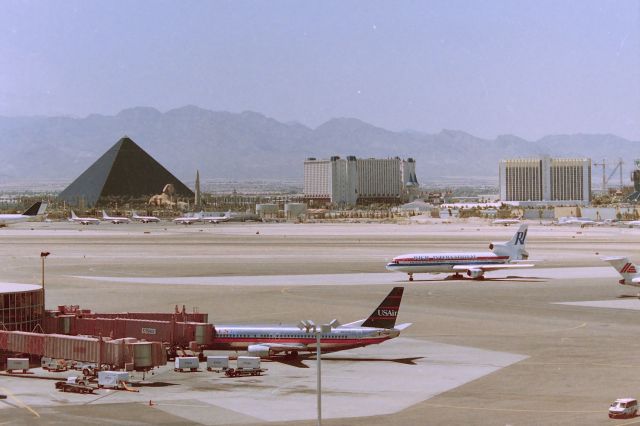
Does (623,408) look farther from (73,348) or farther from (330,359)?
(73,348)

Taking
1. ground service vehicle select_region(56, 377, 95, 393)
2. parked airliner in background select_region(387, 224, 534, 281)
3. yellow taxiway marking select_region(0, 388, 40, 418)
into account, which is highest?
parked airliner in background select_region(387, 224, 534, 281)

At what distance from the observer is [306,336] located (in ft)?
199

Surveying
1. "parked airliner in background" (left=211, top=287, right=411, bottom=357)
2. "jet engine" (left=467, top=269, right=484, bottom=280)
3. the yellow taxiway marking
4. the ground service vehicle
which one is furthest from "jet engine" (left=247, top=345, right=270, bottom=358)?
"jet engine" (left=467, top=269, right=484, bottom=280)

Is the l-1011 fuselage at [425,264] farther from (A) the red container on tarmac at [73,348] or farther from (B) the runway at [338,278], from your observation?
(A) the red container on tarmac at [73,348]

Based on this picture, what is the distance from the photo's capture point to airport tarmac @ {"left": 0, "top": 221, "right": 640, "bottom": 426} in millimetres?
47906

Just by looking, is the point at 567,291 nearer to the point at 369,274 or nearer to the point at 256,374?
the point at 369,274

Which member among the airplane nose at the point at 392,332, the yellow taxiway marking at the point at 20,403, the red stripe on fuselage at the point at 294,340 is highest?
the airplane nose at the point at 392,332

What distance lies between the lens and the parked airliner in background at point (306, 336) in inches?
2379

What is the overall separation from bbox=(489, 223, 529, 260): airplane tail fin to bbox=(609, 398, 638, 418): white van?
231 feet

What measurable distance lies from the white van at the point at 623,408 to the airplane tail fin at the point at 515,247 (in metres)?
70.3

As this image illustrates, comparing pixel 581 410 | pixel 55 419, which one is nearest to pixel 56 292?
pixel 55 419

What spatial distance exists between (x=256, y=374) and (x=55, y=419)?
541 inches

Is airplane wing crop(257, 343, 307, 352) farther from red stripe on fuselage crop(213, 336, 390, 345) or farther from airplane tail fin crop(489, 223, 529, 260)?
airplane tail fin crop(489, 223, 529, 260)

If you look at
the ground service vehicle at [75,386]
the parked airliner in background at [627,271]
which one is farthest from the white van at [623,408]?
the parked airliner in background at [627,271]
